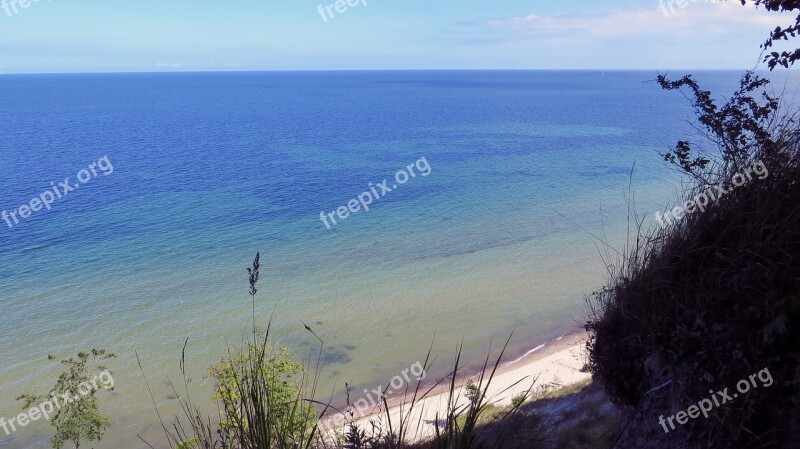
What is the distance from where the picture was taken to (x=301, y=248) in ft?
112

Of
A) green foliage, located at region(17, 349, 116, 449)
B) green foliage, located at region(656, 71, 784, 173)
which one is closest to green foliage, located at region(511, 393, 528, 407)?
green foliage, located at region(656, 71, 784, 173)

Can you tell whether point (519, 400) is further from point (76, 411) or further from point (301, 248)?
point (301, 248)

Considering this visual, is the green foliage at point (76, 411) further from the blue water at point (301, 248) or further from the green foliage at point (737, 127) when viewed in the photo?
the green foliage at point (737, 127)

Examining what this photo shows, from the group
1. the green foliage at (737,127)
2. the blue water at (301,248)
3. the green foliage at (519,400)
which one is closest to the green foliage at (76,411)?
the blue water at (301,248)

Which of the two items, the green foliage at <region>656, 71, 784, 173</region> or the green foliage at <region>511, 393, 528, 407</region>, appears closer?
the green foliage at <region>511, 393, 528, 407</region>

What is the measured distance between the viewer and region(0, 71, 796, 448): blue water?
23609 mm

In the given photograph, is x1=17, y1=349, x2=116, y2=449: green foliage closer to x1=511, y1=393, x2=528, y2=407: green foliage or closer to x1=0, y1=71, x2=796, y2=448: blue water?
x1=0, y1=71, x2=796, y2=448: blue water

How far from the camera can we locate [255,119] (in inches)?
4016

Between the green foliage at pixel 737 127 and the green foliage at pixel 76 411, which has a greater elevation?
the green foliage at pixel 737 127

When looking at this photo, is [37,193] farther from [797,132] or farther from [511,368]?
[797,132]

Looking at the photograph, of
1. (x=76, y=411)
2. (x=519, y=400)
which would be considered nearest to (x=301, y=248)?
(x=76, y=411)

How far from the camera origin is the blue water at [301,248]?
23.6 m

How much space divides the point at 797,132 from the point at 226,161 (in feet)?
196

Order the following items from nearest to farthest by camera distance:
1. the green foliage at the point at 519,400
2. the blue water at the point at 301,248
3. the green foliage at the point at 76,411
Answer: the green foliage at the point at 519,400, the green foliage at the point at 76,411, the blue water at the point at 301,248
